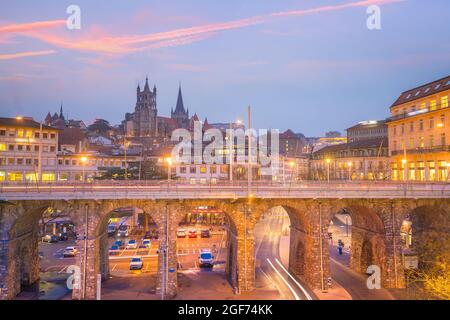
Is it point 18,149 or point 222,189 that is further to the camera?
point 18,149

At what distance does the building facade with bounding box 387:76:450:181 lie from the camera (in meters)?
53.4

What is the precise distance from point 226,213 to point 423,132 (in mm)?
40304

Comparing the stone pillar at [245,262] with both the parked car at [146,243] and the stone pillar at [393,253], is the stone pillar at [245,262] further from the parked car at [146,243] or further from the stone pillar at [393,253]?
the parked car at [146,243]

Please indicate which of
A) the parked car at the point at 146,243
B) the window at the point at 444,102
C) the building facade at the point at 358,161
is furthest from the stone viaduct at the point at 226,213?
the building facade at the point at 358,161

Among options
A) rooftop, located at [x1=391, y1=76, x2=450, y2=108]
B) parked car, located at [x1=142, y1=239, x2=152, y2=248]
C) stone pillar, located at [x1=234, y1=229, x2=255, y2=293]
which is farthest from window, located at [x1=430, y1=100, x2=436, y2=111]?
parked car, located at [x1=142, y1=239, x2=152, y2=248]

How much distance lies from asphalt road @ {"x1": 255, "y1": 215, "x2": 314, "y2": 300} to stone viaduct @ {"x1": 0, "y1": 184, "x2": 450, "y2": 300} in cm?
178

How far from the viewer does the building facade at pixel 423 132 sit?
175 ft

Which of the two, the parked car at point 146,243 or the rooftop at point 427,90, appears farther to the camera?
the parked car at point 146,243

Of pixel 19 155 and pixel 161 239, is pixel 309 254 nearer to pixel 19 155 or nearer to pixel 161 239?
pixel 161 239

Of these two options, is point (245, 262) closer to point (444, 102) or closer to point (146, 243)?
point (146, 243)

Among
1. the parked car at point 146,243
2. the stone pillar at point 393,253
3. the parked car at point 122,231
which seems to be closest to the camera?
the stone pillar at point 393,253

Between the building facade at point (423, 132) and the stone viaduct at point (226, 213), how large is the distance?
602 inches

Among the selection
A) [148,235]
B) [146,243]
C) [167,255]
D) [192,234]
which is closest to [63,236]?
[148,235]

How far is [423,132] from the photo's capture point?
190 ft
